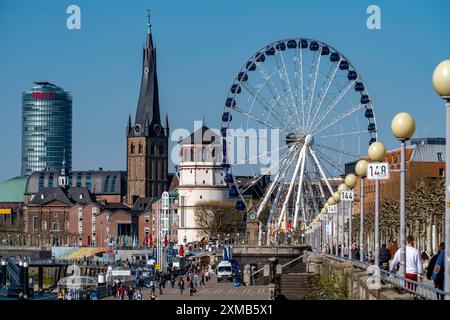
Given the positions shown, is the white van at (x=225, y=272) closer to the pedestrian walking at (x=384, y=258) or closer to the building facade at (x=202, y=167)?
the pedestrian walking at (x=384, y=258)

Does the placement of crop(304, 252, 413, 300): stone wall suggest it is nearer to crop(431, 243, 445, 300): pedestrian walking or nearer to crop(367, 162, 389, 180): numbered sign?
crop(431, 243, 445, 300): pedestrian walking

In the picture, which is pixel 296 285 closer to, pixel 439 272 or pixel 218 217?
pixel 439 272

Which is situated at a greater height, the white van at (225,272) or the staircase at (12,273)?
the white van at (225,272)

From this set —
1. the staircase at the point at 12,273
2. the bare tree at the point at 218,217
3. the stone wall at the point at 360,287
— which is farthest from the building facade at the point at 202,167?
the stone wall at the point at 360,287

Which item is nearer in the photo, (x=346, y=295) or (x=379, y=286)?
(x=379, y=286)

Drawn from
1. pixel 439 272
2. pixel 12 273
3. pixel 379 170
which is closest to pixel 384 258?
pixel 379 170

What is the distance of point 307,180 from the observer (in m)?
87.6

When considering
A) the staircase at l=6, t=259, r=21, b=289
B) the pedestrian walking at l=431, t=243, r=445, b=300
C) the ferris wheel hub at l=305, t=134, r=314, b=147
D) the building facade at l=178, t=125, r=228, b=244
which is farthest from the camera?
the building facade at l=178, t=125, r=228, b=244

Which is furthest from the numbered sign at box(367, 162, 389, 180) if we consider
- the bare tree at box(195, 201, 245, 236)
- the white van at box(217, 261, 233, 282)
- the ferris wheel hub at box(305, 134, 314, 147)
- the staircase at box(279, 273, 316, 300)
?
the bare tree at box(195, 201, 245, 236)

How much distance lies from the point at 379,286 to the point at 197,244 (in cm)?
16322

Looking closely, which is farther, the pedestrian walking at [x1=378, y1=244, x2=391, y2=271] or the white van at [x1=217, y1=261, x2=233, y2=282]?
the white van at [x1=217, y1=261, x2=233, y2=282]
